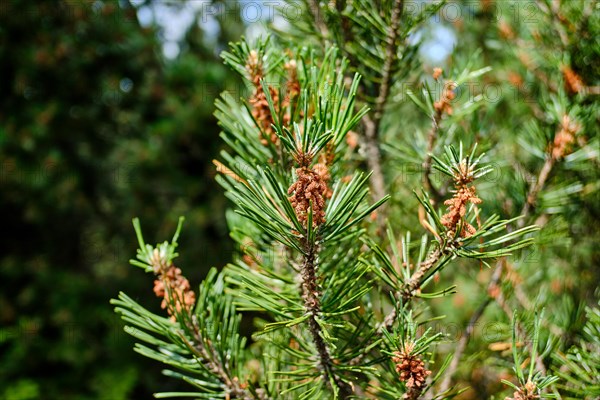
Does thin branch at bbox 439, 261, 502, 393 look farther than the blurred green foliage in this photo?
No

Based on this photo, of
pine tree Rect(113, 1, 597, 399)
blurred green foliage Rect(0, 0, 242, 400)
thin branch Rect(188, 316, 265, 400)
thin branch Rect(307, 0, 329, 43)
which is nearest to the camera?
pine tree Rect(113, 1, 597, 399)

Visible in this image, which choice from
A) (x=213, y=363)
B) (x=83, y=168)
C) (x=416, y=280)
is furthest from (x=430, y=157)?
(x=83, y=168)

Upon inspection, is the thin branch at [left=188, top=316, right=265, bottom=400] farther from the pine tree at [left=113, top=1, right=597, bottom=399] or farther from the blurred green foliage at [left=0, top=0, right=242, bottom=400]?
the blurred green foliage at [left=0, top=0, right=242, bottom=400]

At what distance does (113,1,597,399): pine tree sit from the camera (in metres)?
0.44

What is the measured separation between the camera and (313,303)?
481mm

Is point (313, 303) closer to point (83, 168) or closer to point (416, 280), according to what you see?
point (416, 280)

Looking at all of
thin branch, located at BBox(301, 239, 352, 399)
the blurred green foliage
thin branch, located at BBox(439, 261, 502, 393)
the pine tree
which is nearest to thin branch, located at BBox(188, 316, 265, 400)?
the pine tree

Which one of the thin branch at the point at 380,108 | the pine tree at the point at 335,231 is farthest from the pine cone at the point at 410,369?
the thin branch at the point at 380,108

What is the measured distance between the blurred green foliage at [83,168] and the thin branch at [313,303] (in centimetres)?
112

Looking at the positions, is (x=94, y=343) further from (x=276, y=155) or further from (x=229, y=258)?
(x=276, y=155)

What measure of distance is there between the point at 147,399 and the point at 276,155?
5.03 ft

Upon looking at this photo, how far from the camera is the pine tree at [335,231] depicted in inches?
17.4

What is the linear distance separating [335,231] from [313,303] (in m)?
0.09

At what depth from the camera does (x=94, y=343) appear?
6.06 ft
